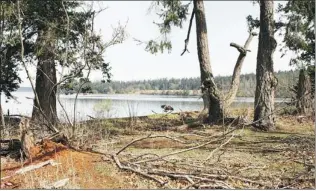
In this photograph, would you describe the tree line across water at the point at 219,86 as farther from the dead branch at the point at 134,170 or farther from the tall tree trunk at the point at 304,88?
the dead branch at the point at 134,170

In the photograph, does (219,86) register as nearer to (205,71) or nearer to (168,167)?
(205,71)

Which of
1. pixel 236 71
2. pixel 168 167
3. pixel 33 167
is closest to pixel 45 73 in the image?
pixel 236 71

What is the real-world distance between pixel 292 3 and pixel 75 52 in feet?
15.6

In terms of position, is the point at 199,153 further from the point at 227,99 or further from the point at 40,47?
the point at 40,47

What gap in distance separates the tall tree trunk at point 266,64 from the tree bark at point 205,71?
119 centimetres

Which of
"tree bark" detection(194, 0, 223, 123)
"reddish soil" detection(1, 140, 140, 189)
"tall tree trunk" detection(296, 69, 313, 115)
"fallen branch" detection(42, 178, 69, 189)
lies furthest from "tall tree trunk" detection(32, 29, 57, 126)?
"tall tree trunk" detection(296, 69, 313, 115)

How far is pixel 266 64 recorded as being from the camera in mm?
9508

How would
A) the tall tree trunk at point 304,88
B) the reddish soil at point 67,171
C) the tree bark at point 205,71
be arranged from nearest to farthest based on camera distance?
1. the reddish soil at point 67,171
2. the tree bark at point 205,71
3. the tall tree trunk at point 304,88

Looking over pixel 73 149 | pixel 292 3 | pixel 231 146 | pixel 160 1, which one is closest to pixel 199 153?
pixel 231 146

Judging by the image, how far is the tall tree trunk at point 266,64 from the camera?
31.0 ft

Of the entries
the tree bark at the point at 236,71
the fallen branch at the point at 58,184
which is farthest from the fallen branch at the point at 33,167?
the tree bark at the point at 236,71

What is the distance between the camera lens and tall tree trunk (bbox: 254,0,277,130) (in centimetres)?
944

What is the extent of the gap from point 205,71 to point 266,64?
162 centimetres

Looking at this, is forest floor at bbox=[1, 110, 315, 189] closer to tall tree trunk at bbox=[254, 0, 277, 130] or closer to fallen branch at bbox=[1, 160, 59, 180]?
fallen branch at bbox=[1, 160, 59, 180]
